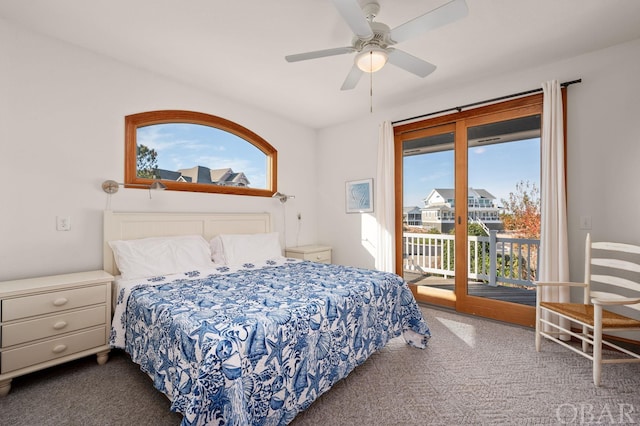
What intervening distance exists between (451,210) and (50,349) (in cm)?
390

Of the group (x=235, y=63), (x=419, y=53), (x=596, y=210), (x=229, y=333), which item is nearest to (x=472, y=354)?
(x=596, y=210)

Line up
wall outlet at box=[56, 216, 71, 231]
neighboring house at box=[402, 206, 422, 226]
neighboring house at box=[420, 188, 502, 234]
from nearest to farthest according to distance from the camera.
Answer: wall outlet at box=[56, 216, 71, 231], neighboring house at box=[420, 188, 502, 234], neighboring house at box=[402, 206, 422, 226]

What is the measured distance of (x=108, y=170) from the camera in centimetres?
265

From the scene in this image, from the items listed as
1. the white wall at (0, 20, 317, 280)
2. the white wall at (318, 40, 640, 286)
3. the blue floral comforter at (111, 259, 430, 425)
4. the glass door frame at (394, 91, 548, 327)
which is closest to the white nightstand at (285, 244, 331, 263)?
the glass door frame at (394, 91, 548, 327)

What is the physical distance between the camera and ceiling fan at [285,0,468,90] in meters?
1.61

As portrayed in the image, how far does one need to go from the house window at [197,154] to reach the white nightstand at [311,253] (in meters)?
0.87

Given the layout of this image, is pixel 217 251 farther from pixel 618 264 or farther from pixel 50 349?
pixel 618 264

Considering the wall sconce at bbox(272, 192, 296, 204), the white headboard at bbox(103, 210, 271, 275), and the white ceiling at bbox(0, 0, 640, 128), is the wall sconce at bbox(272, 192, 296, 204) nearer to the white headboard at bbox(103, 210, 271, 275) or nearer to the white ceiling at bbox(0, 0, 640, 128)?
the white headboard at bbox(103, 210, 271, 275)

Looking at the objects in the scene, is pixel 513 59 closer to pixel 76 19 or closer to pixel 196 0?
pixel 196 0

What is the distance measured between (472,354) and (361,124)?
3.18 meters

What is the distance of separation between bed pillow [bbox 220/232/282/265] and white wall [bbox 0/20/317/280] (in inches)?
26.7

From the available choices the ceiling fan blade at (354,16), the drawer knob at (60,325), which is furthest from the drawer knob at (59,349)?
the ceiling fan blade at (354,16)

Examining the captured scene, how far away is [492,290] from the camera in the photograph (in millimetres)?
3307

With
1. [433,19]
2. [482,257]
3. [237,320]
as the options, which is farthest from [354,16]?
[482,257]
